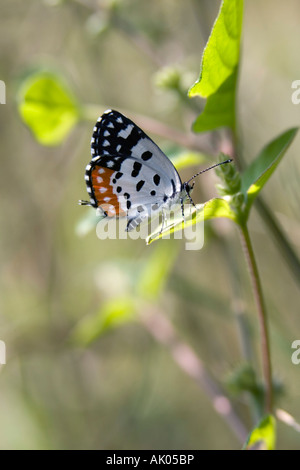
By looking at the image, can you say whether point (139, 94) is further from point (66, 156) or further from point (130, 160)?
point (130, 160)

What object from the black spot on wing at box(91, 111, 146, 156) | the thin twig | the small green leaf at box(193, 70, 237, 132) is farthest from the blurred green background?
the small green leaf at box(193, 70, 237, 132)

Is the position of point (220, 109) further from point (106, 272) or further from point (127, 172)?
point (106, 272)

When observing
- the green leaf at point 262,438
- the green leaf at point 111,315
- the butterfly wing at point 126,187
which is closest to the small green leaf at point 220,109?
the butterfly wing at point 126,187

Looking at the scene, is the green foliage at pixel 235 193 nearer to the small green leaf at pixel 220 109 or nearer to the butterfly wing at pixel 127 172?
the small green leaf at pixel 220 109

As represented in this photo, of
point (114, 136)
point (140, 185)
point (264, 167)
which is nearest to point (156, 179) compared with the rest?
point (140, 185)

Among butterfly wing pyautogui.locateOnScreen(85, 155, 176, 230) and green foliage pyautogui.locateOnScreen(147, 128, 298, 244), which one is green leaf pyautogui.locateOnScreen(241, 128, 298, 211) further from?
butterfly wing pyautogui.locateOnScreen(85, 155, 176, 230)
